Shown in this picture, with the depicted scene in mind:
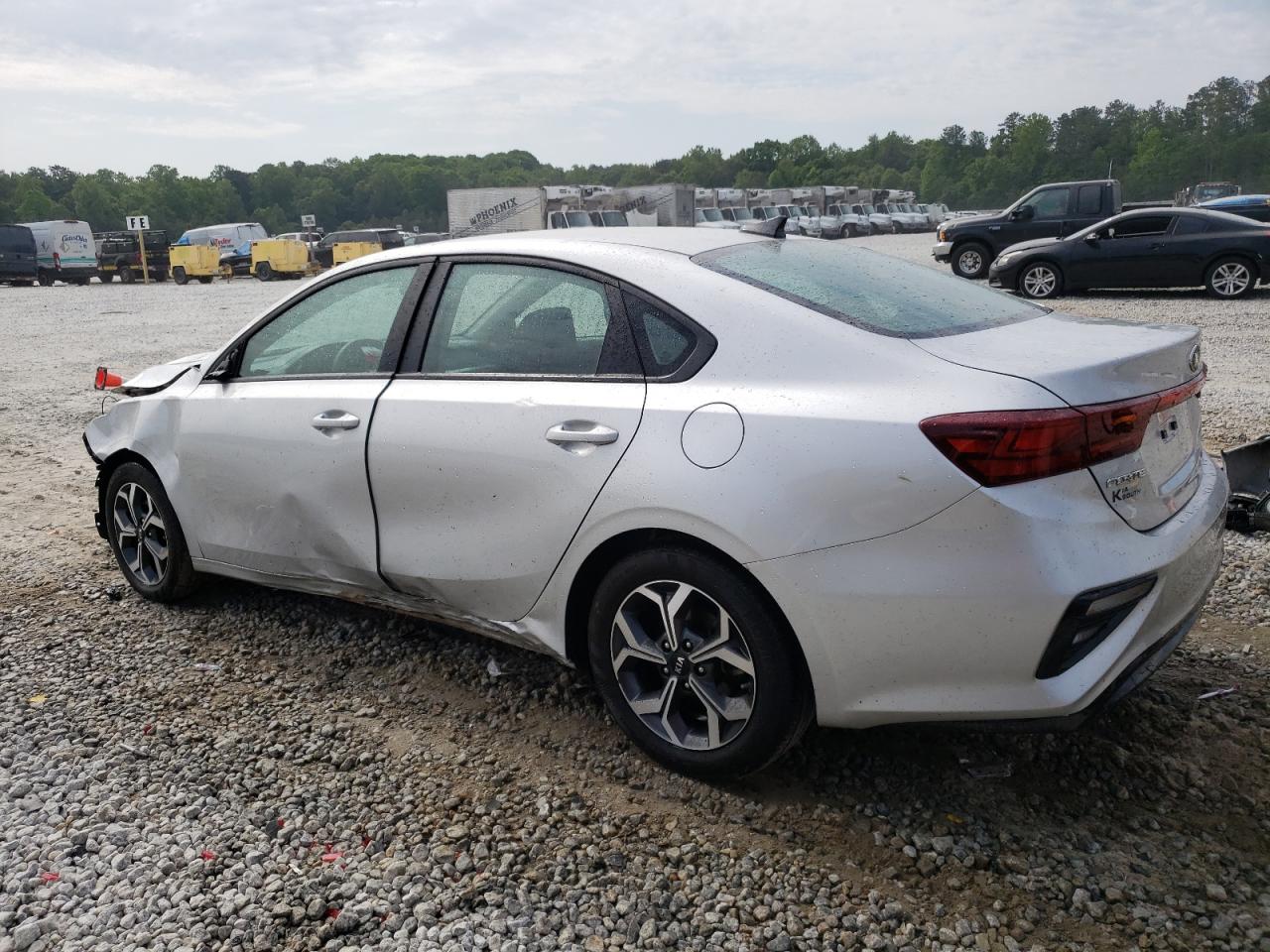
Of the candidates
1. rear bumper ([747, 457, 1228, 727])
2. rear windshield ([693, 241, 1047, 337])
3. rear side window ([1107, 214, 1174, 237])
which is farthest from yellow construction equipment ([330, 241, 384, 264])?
rear bumper ([747, 457, 1228, 727])

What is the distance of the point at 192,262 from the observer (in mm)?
34875

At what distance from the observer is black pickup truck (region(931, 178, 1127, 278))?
1773 centimetres

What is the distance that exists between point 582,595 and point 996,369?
1.35m

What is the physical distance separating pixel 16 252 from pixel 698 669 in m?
37.6

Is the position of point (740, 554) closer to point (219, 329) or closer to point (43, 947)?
point (43, 947)

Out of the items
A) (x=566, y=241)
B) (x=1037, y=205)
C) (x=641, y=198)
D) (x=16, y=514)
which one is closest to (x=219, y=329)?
(x=16, y=514)

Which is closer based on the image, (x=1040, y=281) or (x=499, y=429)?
(x=499, y=429)

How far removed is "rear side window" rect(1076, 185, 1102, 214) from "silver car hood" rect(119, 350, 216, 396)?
16.9m

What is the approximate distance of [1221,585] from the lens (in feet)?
13.9

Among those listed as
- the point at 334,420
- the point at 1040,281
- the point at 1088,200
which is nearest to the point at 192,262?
the point at 1088,200

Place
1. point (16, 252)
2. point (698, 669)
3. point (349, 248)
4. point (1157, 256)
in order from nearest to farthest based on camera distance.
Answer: point (698, 669) < point (1157, 256) < point (16, 252) < point (349, 248)

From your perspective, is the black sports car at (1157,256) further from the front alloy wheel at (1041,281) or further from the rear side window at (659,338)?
the rear side window at (659,338)

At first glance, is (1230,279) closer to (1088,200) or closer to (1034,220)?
(1088,200)

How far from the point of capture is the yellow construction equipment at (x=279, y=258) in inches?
1346
